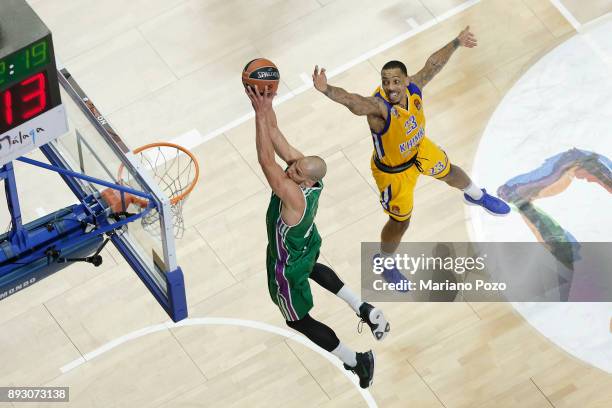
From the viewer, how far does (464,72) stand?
1495 centimetres

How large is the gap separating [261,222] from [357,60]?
2322 mm

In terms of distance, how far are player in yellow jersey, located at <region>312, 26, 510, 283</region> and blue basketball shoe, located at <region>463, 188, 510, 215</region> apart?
0.90ft

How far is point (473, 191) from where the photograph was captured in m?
13.5

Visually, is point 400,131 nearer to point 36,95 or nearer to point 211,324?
point 211,324

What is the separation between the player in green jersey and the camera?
11.1m

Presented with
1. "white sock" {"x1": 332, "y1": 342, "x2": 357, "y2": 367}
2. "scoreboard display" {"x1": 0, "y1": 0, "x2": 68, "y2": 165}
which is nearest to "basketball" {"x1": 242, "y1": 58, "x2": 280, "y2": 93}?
"scoreboard display" {"x1": 0, "y1": 0, "x2": 68, "y2": 165}

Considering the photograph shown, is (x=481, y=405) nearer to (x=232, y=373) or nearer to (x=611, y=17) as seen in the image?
(x=232, y=373)

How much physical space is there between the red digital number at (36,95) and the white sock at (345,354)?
3.71m

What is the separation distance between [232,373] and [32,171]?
10.3 ft

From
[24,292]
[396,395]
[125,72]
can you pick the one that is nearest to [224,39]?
[125,72]

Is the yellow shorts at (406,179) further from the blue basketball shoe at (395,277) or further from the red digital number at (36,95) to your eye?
the red digital number at (36,95)

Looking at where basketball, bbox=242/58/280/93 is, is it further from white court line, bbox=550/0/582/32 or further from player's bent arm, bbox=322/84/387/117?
white court line, bbox=550/0/582/32

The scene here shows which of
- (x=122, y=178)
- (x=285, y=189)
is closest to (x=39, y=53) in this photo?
(x=122, y=178)

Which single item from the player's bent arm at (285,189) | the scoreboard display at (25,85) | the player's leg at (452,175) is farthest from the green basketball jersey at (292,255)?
the scoreboard display at (25,85)
